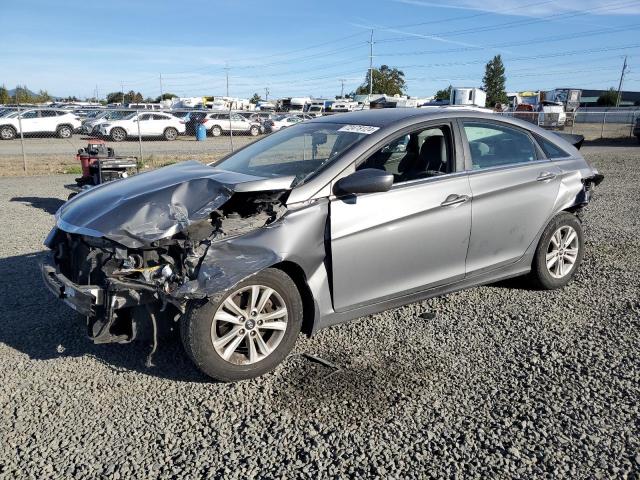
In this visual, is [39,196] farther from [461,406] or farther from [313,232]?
[461,406]

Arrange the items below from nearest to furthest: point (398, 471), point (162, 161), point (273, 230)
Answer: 1. point (398, 471)
2. point (273, 230)
3. point (162, 161)

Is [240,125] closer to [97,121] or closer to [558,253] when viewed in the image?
[97,121]

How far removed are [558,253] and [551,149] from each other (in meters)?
0.98

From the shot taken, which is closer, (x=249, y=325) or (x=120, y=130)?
(x=249, y=325)

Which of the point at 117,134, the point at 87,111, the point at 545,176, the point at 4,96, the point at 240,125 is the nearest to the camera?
the point at 545,176

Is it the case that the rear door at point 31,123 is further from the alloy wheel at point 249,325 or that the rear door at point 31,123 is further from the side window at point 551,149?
the alloy wheel at point 249,325

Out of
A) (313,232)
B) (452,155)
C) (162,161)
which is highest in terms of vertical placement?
(452,155)

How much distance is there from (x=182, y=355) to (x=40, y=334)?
1.20m

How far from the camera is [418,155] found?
437 centimetres

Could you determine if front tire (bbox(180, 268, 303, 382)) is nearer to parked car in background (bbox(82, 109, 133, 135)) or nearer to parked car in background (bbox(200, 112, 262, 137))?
parked car in background (bbox(82, 109, 133, 135))

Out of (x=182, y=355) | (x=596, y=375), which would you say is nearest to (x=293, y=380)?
(x=182, y=355)

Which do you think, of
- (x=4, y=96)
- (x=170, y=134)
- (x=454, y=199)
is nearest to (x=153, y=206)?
(x=454, y=199)

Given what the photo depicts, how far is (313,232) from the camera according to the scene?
11.8 ft

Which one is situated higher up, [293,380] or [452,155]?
[452,155]
